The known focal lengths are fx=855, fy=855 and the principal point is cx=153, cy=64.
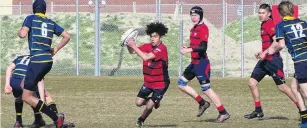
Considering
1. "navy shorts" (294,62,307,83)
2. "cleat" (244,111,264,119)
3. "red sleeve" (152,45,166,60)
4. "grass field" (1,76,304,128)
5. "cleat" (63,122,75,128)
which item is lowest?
"grass field" (1,76,304,128)

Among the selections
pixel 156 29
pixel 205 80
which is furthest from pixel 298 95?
pixel 156 29

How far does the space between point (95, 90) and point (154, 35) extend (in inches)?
427

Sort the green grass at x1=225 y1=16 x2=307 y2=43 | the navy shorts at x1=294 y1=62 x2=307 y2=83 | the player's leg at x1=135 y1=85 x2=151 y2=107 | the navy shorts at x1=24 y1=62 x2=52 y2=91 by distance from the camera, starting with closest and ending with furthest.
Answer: the navy shorts at x1=24 y1=62 x2=52 y2=91 < the navy shorts at x1=294 y1=62 x2=307 y2=83 < the player's leg at x1=135 y1=85 x2=151 y2=107 < the green grass at x1=225 y1=16 x2=307 y2=43

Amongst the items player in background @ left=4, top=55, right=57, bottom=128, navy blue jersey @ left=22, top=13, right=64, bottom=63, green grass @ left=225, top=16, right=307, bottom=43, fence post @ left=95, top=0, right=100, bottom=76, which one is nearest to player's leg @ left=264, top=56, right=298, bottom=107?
player in background @ left=4, top=55, right=57, bottom=128

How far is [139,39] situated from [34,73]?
94.2 ft

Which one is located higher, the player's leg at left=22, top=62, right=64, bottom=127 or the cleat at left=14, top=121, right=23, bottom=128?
the player's leg at left=22, top=62, right=64, bottom=127

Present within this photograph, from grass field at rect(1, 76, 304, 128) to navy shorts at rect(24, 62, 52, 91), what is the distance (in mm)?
1443

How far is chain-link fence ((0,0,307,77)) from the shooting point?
37312mm

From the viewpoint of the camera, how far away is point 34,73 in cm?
1259

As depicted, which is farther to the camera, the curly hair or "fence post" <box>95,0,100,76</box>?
"fence post" <box>95,0,100,76</box>

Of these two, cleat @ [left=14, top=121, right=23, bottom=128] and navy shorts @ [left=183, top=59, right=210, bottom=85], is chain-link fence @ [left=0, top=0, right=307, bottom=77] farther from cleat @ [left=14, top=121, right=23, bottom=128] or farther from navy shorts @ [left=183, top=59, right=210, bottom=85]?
cleat @ [left=14, top=121, right=23, bottom=128]

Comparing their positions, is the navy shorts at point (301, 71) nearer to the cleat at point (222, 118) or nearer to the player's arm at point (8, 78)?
the cleat at point (222, 118)

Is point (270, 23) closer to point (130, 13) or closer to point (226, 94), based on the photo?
point (226, 94)

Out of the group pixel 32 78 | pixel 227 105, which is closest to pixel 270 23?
pixel 227 105
